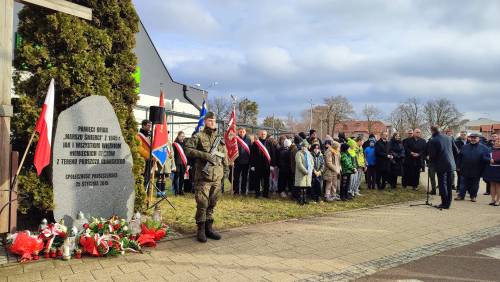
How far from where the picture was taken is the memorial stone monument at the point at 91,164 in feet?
18.7

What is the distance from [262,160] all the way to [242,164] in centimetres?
58

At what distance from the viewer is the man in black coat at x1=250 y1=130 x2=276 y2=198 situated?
1065 centimetres

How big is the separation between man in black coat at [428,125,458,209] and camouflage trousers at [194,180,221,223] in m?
6.23

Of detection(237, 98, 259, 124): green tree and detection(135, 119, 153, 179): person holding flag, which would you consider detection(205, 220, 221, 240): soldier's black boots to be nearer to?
detection(135, 119, 153, 179): person holding flag

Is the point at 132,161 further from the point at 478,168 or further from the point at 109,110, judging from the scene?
the point at 478,168

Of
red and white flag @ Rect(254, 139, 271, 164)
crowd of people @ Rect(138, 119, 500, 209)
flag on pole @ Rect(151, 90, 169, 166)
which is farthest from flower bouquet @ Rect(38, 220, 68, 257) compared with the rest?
red and white flag @ Rect(254, 139, 271, 164)

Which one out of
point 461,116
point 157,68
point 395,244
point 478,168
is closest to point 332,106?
point 461,116

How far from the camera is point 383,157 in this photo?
40.6 feet

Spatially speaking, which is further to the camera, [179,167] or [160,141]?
[179,167]

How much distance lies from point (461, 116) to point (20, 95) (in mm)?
71218

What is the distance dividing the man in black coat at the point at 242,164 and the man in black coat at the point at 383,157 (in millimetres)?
4504

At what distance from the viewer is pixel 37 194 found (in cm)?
574

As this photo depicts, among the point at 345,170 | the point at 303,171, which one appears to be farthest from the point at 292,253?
the point at 345,170

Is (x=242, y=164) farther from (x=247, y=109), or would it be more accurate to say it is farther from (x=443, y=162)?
(x=247, y=109)
